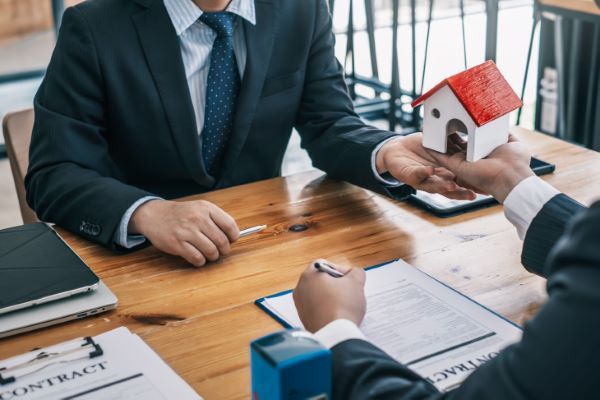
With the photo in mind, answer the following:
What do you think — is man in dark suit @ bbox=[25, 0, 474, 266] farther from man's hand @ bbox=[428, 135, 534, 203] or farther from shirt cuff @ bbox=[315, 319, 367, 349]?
shirt cuff @ bbox=[315, 319, 367, 349]

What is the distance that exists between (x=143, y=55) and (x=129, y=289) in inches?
22.0

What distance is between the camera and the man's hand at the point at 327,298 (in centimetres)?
99

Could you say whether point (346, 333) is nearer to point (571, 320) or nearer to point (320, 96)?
point (571, 320)

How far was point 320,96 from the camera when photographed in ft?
5.95

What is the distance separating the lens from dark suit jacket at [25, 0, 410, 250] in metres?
1.52

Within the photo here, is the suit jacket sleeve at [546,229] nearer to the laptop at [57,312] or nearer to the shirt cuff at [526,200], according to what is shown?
the shirt cuff at [526,200]

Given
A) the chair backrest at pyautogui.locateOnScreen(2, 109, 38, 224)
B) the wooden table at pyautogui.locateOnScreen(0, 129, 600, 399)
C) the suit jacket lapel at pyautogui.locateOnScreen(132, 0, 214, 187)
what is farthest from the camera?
the chair backrest at pyautogui.locateOnScreen(2, 109, 38, 224)

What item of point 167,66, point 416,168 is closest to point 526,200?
point 416,168

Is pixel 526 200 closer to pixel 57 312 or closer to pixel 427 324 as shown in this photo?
pixel 427 324

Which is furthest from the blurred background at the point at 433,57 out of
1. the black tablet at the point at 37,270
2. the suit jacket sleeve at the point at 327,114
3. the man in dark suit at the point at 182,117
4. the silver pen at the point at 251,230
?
the black tablet at the point at 37,270

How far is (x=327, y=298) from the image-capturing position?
1015 millimetres

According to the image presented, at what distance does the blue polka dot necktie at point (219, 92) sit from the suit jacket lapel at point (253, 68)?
1.2 inches

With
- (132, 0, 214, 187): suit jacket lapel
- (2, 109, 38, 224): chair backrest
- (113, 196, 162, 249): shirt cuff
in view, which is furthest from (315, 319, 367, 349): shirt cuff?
(2, 109, 38, 224): chair backrest

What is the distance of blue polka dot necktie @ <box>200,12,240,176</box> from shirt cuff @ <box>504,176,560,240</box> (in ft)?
2.28
